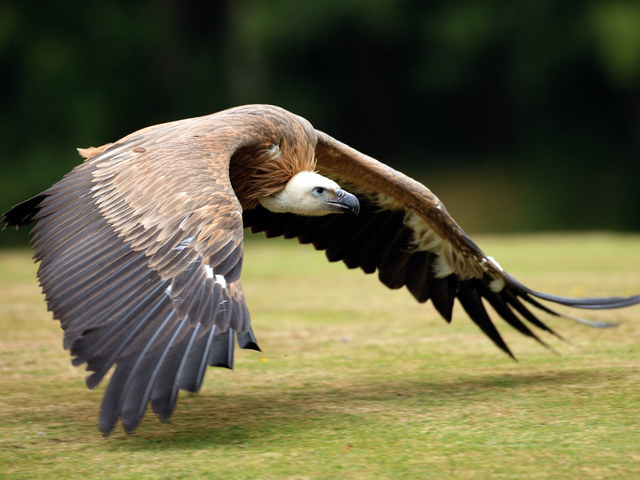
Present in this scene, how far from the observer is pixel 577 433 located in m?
3.67

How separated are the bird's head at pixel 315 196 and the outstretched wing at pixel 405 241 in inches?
16.6

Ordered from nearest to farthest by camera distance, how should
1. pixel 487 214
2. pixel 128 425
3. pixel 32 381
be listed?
pixel 128 425 → pixel 32 381 → pixel 487 214

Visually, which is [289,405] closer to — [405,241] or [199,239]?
[199,239]

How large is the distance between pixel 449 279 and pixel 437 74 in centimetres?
1670

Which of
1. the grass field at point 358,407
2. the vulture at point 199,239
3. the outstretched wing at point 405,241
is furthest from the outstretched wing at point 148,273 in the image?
the outstretched wing at point 405,241

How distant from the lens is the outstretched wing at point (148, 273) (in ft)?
10.8

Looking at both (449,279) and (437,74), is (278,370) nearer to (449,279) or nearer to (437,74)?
(449,279)

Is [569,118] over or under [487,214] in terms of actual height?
over

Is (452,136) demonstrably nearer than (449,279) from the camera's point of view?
No

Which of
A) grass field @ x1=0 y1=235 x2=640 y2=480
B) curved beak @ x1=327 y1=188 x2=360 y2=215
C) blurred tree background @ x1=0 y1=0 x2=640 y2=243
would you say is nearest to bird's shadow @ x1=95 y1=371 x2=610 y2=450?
grass field @ x1=0 y1=235 x2=640 y2=480

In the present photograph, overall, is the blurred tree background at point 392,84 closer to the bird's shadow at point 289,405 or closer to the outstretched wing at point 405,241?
the outstretched wing at point 405,241

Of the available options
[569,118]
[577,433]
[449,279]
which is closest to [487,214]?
[569,118]

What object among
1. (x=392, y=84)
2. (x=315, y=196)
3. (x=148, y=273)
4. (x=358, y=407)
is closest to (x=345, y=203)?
(x=315, y=196)

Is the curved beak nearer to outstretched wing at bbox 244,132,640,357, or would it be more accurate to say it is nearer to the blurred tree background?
outstretched wing at bbox 244,132,640,357
